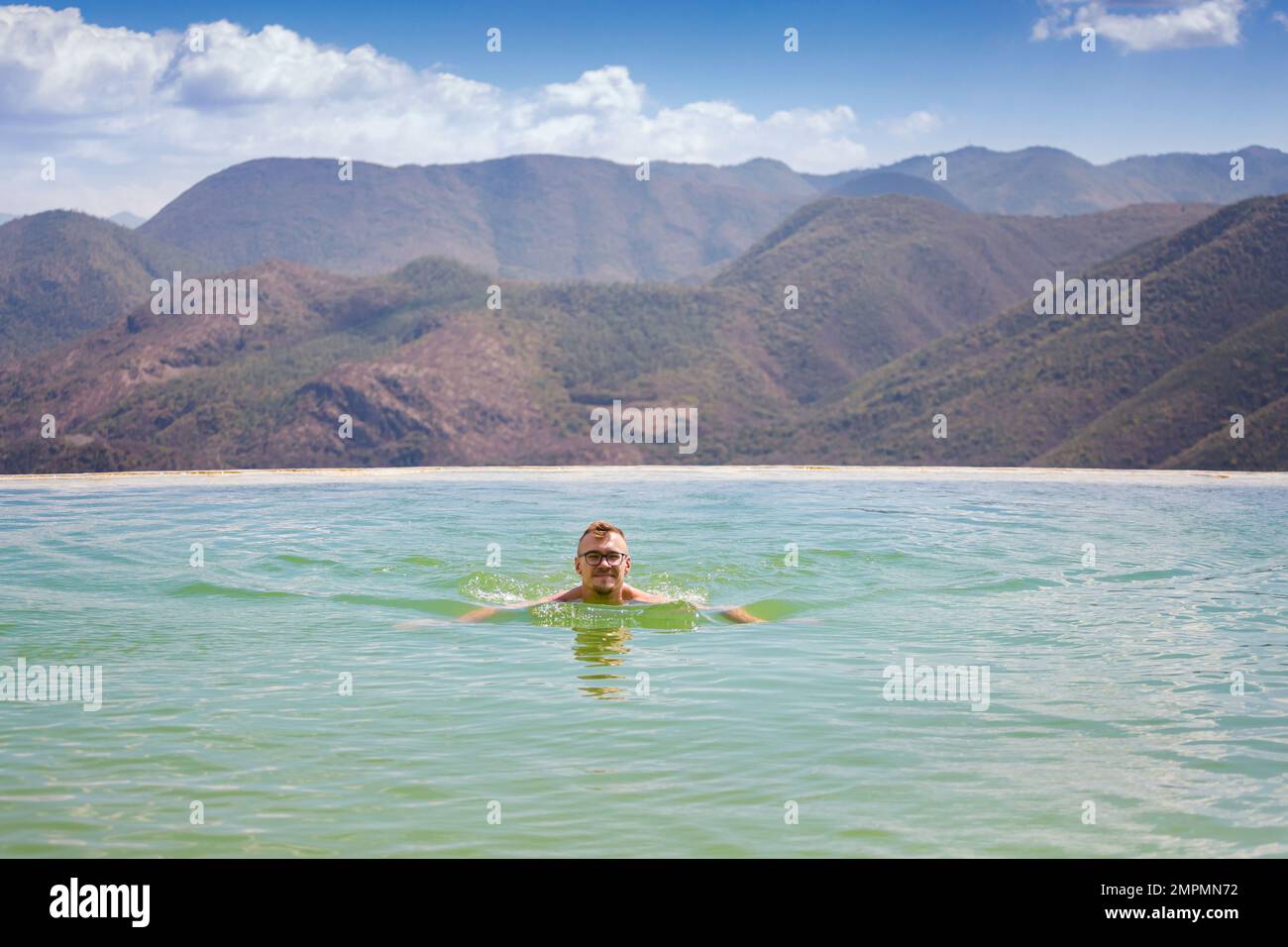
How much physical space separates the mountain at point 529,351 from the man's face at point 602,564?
2660 centimetres

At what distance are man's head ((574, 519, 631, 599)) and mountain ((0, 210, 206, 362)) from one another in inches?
2463

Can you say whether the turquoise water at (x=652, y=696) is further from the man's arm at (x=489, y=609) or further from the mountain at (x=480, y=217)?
the mountain at (x=480, y=217)

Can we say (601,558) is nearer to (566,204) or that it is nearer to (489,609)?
(489,609)

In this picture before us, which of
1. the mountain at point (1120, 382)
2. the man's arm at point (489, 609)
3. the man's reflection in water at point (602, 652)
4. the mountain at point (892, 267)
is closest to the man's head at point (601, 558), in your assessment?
the man's reflection in water at point (602, 652)

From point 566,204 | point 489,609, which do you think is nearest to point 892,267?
point 489,609

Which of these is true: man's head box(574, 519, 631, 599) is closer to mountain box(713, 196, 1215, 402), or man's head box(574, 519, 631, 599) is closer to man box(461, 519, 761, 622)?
man box(461, 519, 761, 622)

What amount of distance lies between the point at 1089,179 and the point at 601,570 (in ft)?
569

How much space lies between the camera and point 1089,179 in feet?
545

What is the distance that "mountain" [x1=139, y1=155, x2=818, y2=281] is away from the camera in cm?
12381

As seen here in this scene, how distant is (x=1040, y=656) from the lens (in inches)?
269

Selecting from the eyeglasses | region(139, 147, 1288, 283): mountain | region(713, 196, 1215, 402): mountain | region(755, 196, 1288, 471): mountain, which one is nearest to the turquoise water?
the eyeglasses

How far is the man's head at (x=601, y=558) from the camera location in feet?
25.0
